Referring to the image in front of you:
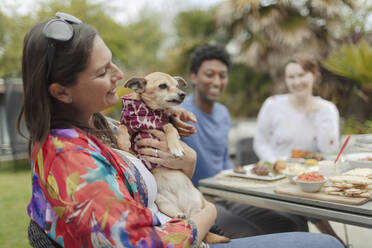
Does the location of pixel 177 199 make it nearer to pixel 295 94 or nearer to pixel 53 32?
pixel 53 32

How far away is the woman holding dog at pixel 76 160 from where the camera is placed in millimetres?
932

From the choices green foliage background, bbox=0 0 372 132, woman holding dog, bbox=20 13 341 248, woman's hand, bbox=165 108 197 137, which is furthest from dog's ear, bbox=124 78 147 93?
green foliage background, bbox=0 0 372 132

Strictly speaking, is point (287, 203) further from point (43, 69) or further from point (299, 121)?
point (299, 121)

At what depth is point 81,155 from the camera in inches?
38.5

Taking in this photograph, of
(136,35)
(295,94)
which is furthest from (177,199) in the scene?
(136,35)

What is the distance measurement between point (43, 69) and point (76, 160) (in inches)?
12.7

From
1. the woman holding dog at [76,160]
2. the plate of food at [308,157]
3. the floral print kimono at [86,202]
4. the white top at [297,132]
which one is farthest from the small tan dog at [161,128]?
the white top at [297,132]

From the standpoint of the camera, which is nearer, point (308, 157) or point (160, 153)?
point (160, 153)

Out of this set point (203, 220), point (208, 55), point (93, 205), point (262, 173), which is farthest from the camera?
point (208, 55)

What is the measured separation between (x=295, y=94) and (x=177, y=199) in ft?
7.90

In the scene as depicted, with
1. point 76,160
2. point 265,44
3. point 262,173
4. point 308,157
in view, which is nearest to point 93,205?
point 76,160

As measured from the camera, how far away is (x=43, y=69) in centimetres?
103

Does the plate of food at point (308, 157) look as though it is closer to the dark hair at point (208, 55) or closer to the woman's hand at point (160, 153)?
the dark hair at point (208, 55)

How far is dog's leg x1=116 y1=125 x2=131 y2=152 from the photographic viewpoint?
144cm
